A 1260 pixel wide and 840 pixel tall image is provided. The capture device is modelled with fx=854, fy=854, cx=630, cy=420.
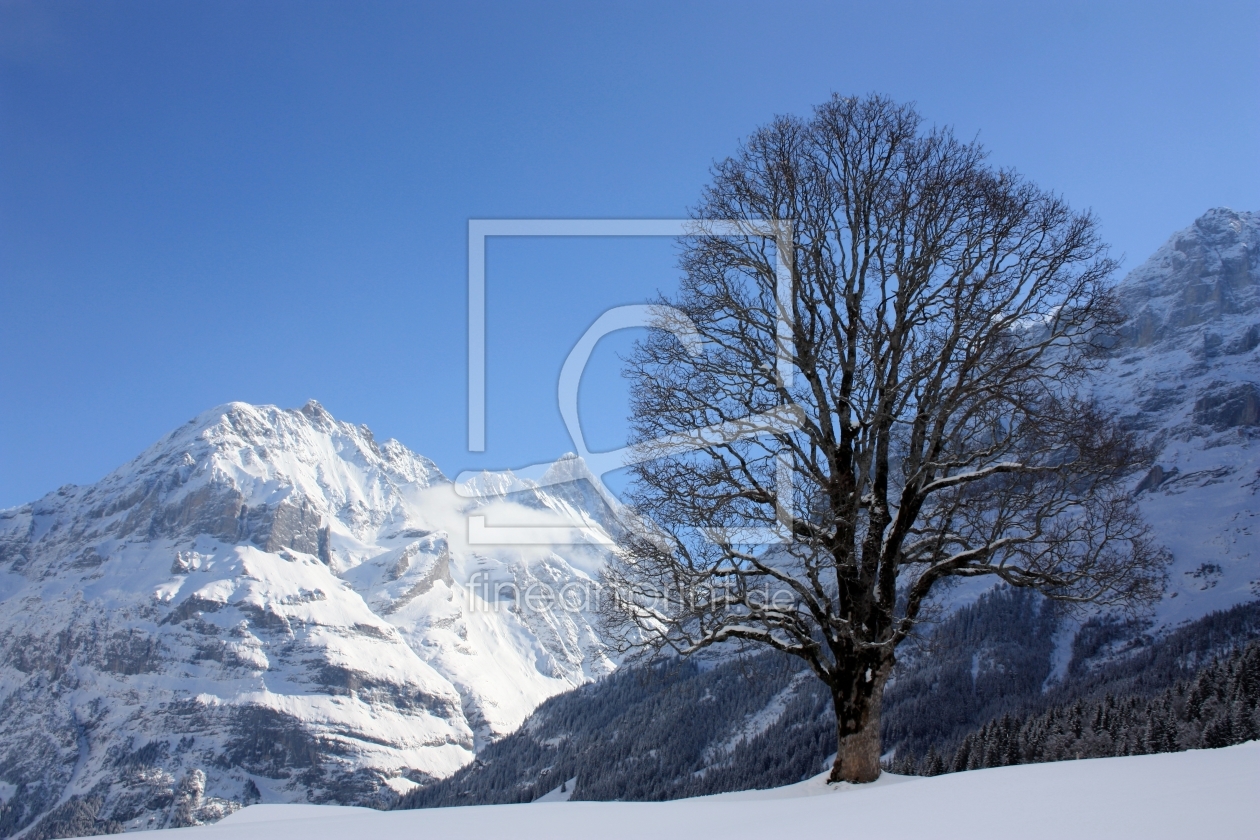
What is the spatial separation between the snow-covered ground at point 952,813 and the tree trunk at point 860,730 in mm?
557

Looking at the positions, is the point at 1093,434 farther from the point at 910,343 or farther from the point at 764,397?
the point at 764,397

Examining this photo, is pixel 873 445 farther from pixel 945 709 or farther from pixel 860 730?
pixel 945 709

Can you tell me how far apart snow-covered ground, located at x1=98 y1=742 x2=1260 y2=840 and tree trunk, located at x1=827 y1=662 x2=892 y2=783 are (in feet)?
1.83

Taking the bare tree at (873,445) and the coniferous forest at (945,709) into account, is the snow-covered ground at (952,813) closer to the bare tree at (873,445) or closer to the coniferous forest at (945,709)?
the bare tree at (873,445)

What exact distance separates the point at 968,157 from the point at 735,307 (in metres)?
3.26

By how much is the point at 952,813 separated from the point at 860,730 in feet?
12.3

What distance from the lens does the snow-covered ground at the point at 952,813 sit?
482 cm

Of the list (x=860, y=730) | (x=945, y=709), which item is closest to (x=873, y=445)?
(x=860, y=730)

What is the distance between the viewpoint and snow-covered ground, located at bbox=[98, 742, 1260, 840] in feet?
15.8

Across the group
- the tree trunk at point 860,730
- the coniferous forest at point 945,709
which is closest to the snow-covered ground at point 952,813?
the tree trunk at point 860,730

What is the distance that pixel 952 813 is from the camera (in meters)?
5.58

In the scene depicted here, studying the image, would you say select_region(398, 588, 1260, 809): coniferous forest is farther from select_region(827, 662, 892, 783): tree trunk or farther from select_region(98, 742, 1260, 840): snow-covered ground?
select_region(98, 742, 1260, 840): snow-covered ground

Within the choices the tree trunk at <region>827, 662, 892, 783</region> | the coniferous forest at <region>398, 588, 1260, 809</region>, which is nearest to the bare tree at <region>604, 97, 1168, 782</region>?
the tree trunk at <region>827, 662, 892, 783</region>

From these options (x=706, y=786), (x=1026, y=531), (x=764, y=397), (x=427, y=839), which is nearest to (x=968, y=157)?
(x=764, y=397)
